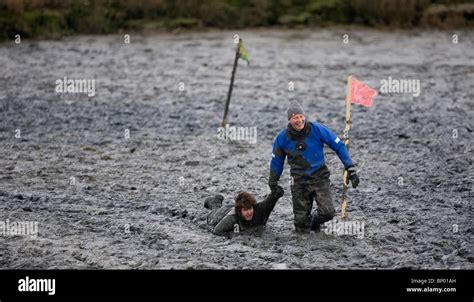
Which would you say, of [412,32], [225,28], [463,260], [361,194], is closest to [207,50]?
[225,28]

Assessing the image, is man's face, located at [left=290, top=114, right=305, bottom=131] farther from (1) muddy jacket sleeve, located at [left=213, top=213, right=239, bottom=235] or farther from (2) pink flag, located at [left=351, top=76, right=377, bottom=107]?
(1) muddy jacket sleeve, located at [left=213, top=213, right=239, bottom=235]

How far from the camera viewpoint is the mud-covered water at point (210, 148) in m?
8.54

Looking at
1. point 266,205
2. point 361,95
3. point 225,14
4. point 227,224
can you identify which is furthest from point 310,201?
point 225,14

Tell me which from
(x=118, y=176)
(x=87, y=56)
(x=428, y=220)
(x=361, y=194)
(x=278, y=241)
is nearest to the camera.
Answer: (x=278, y=241)

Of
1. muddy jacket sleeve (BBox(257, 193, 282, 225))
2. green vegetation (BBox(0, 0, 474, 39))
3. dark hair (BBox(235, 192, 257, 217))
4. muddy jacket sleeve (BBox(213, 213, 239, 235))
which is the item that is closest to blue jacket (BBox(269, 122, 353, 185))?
muddy jacket sleeve (BBox(257, 193, 282, 225))

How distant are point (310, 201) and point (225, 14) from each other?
14264 mm

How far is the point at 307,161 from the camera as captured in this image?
8523 millimetres

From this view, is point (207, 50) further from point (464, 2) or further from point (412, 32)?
point (464, 2)

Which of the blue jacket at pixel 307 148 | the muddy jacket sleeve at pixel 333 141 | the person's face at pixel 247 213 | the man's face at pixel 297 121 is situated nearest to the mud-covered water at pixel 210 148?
the person's face at pixel 247 213

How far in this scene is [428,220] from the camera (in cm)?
939

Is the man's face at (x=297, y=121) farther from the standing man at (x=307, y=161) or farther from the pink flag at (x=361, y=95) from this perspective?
the pink flag at (x=361, y=95)

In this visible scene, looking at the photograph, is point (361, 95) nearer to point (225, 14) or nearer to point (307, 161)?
point (307, 161)

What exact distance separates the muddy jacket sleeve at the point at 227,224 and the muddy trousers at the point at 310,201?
765 millimetres

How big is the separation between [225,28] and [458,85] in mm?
8008
